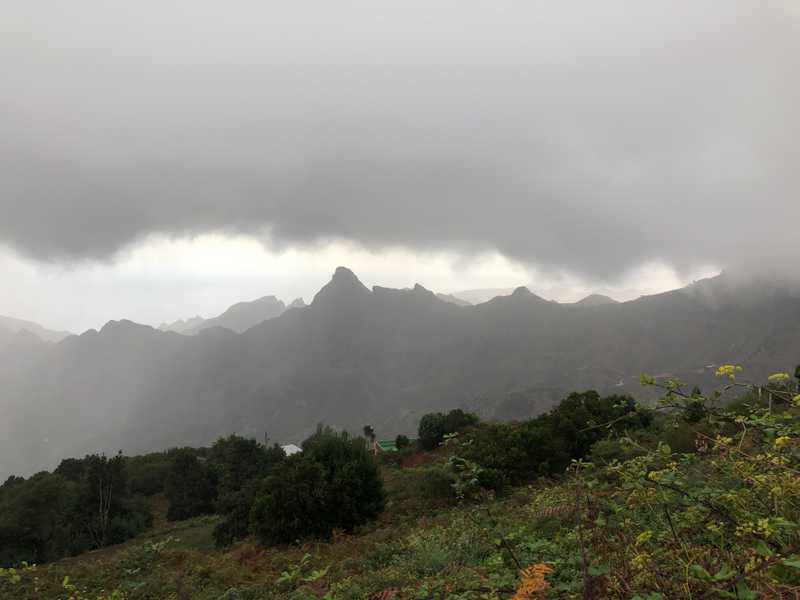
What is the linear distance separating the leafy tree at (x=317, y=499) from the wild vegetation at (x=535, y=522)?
0.06 m

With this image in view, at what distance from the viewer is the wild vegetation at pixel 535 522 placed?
3832 mm

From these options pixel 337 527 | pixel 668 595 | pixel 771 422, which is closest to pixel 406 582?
pixel 668 595

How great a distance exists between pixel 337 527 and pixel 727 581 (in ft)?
57.8

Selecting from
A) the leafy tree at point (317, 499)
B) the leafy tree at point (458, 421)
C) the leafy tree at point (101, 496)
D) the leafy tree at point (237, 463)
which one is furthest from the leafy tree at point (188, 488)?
the leafy tree at point (317, 499)

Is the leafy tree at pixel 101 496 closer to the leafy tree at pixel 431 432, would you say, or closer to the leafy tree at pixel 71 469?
the leafy tree at pixel 71 469

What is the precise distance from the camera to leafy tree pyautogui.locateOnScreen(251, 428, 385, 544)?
18.7 meters

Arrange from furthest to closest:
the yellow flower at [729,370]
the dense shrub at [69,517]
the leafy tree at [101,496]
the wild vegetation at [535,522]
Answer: the leafy tree at [101,496] < the dense shrub at [69,517] < the wild vegetation at [535,522] < the yellow flower at [729,370]

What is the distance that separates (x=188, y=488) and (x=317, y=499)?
1289 inches

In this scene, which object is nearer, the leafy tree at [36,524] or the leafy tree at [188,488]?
the leafy tree at [36,524]

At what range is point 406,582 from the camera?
6.79 meters

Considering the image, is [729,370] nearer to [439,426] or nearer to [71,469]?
[439,426]

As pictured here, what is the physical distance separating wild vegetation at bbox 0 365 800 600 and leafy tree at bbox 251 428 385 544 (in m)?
0.06

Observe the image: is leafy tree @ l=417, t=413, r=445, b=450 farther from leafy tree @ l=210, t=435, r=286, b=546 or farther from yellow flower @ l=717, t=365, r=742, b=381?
yellow flower @ l=717, t=365, r=742, b=381

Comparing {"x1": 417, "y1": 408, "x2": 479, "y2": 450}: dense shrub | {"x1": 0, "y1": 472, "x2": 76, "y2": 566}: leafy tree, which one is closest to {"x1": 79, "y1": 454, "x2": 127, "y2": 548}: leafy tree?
{"x1": 0, "y1": 472, "x2": 76, "y2": 566}: leafy tree
